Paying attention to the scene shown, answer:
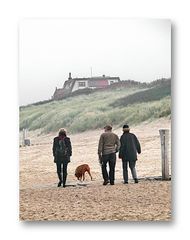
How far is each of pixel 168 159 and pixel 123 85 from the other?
0.58 metres

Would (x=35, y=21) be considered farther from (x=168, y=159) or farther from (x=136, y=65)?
(x=168, y=159)

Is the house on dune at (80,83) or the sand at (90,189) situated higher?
the house on dune at (80,83)

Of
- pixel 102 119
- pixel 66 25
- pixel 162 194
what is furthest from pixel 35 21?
pixel 162 194

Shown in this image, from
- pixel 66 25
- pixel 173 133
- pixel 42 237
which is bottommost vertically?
pixel 42 237

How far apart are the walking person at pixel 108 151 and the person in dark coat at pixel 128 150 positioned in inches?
1.9

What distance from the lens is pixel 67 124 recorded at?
355 inches

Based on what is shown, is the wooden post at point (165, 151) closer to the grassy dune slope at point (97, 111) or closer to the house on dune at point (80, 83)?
the grassy dune slope at point (97, 111)

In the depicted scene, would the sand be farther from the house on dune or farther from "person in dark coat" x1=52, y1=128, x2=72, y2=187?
the house on dune

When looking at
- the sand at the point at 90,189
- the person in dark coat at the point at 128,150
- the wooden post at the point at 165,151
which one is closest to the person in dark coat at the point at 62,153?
the sand at the point at 90,189

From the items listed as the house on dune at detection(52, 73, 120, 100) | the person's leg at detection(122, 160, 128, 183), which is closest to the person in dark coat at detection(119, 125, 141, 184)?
the person's leg at detection(122, 160, 128, 183)

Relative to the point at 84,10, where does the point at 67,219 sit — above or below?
below

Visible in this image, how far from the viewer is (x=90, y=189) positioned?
9.02 metres

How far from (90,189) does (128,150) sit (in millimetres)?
365

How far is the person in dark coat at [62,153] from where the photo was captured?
8.99m
